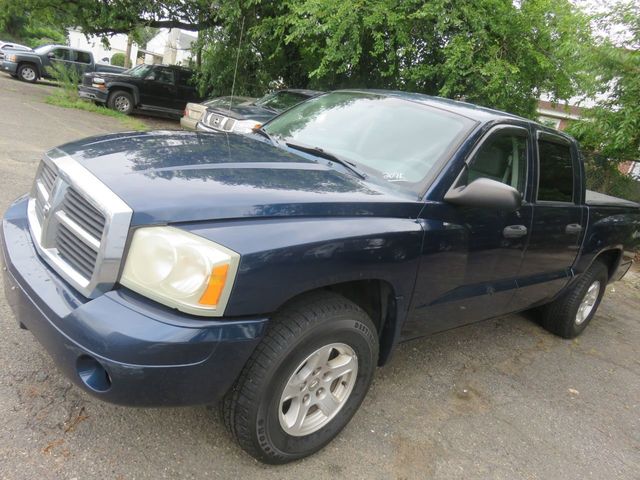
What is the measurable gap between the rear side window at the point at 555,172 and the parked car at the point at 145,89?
44.3 feet

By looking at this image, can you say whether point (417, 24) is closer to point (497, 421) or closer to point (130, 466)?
point (497, 421)

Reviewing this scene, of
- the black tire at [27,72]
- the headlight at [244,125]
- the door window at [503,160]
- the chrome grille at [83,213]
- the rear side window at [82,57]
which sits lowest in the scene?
the black tire at [27,72]

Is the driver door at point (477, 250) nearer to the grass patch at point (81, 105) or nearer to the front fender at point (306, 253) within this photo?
the front fender at point (306, 253)

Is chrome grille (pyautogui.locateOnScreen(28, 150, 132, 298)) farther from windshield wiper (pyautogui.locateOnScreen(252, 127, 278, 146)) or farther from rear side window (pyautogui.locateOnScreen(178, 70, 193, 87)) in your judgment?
rear side window (pyautogui.locateOnScreen(178, 70, 193, 87))

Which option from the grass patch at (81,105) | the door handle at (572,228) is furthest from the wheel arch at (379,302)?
the grass patch at (81,105)

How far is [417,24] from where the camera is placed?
29.8ft

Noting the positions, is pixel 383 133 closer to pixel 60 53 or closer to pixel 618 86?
pixel 618 86

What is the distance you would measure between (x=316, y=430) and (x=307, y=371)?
37 centimetres

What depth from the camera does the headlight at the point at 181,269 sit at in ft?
6.18

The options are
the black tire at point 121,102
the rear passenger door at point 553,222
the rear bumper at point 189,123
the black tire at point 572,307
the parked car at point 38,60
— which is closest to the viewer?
the rear passenger door at point 553,222

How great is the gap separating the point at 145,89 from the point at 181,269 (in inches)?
571

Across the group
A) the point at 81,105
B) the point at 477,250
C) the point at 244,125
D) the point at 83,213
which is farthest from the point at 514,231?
the point at 81,105

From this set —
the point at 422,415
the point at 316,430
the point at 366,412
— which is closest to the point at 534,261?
the point at 422,415

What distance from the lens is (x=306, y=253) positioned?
81.7 inches
